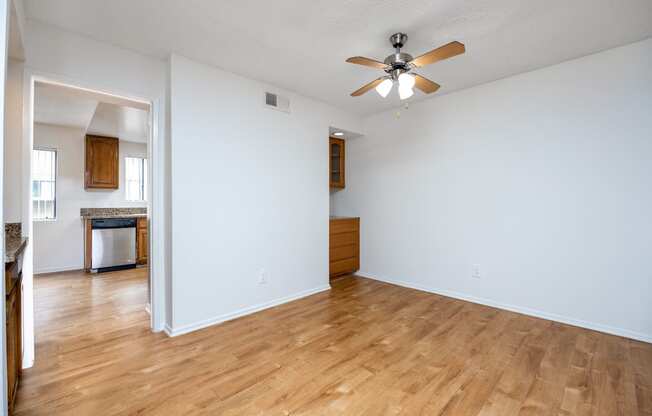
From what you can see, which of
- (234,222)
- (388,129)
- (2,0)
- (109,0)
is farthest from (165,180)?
(388,129)

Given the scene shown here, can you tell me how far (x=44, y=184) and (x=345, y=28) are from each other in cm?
582

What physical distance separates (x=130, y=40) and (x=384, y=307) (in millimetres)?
3598

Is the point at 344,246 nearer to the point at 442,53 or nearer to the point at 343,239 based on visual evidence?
the point at 343,239

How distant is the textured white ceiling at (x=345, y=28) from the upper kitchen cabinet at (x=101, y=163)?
12.3 feet

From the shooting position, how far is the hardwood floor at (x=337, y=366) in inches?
70.5

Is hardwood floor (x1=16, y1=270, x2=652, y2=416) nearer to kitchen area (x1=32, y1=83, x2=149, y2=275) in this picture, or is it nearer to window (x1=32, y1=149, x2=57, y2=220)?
kitchen area (x1=32, y1=83, x2=149, y2=275)

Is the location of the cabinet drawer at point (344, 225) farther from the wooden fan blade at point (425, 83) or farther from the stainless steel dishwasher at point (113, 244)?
the stainless steel dishwasher at point (113, 244)

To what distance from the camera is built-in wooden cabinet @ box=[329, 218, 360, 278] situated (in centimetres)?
446

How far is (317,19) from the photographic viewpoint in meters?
2.25

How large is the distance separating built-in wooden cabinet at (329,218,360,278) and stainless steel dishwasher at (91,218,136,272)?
148 inches

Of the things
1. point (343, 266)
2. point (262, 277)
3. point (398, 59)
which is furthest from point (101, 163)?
point (398, 59)

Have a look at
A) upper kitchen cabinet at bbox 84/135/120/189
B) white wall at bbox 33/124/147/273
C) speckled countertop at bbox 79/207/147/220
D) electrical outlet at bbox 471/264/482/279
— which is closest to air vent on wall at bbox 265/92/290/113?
electrical outlet at bbox 471/264/482/279

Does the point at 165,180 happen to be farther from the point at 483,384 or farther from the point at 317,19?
the point at 483,384

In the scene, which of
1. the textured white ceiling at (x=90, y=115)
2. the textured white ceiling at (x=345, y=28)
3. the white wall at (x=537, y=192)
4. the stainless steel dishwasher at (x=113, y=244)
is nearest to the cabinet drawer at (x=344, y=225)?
the white wall at (x=537, y=192)
